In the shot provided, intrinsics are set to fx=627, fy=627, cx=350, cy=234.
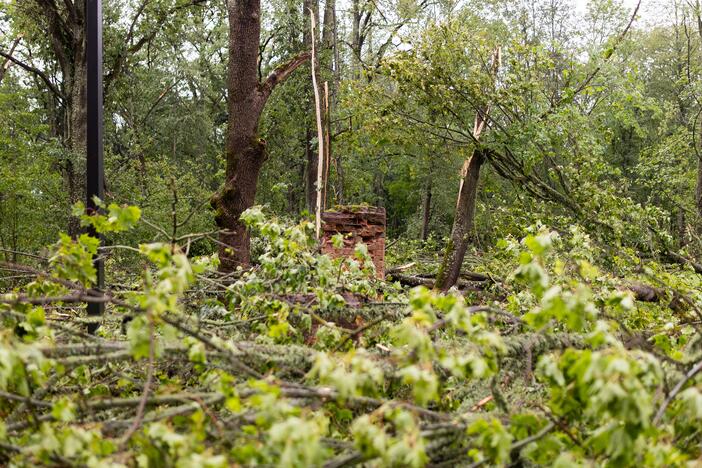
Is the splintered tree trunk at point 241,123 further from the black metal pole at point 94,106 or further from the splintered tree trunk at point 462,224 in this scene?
the splintered tree trunk at point 462,224

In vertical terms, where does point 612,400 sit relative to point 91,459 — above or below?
above

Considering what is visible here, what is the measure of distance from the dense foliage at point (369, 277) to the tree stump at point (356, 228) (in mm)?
404

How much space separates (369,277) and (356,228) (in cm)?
188

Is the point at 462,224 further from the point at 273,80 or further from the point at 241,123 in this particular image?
the point at 241,123

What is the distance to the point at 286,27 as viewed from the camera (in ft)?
59.4

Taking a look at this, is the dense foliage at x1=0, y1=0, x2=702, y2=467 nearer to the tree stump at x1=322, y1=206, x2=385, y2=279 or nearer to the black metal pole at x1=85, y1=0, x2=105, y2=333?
the tree stump at x1=322, y1=206, x2=385, y2=279

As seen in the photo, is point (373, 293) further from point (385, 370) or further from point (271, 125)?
point (271, 125)

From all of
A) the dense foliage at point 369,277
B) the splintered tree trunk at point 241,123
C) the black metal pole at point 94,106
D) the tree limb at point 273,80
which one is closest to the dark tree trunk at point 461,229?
the dense foliage at point 369,277

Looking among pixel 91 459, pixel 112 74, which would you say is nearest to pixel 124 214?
pixel 91 459

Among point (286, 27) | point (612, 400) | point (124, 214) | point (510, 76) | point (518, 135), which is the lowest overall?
point (612, 400)

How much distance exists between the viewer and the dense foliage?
1911mm

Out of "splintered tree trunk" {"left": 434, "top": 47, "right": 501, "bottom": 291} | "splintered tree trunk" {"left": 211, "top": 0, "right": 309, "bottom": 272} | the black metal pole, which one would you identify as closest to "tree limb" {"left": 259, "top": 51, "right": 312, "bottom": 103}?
"splintered tree trunk" {"left": 211, "top": 0, "right": 309, "bottom": 272}

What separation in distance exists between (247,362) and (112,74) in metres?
12.9

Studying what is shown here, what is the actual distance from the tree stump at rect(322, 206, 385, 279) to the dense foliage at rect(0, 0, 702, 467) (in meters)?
0.40
